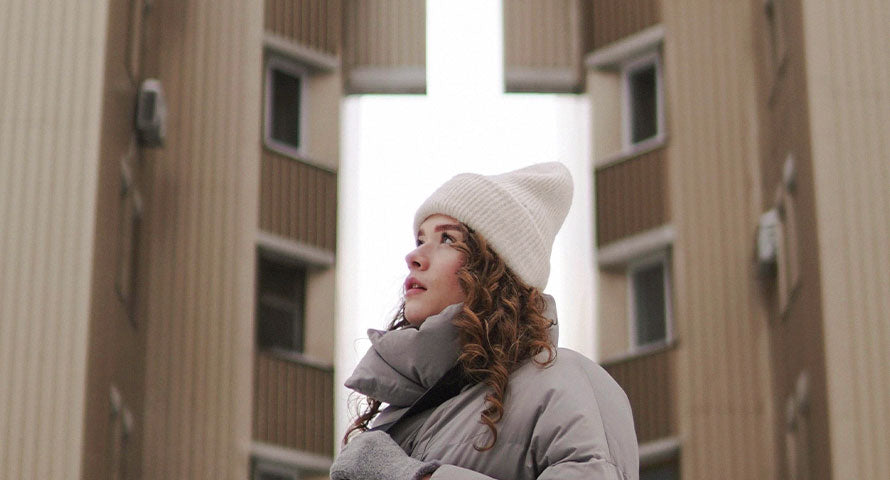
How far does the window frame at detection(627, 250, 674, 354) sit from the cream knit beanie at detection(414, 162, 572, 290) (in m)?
4.15

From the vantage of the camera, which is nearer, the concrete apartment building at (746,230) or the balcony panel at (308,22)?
the concrete apartment building at (746,230)

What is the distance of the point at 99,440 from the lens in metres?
5.39

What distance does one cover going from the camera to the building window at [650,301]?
6406 mm

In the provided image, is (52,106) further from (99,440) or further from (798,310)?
(798,310)

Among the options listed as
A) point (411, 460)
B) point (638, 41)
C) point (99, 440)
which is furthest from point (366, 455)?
point (638, 41)

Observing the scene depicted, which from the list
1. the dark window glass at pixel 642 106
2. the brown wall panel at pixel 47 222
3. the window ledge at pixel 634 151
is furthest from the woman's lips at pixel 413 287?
the dark window glass at pixel 642 106

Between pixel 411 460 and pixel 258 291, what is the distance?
14.7 feet

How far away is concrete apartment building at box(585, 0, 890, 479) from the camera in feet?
18.4

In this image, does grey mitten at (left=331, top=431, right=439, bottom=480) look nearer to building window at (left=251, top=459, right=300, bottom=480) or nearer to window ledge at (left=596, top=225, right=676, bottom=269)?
building window at (left=251, top=459, right=300, bottom=480)

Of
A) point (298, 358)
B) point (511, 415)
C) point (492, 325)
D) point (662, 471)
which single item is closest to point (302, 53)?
point (298, 358)

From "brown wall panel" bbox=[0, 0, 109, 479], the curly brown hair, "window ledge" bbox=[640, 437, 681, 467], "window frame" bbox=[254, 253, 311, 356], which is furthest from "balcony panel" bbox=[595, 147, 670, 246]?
the curly brown hair

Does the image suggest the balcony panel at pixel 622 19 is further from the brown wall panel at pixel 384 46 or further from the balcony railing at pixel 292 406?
the balcony railing at pixel 292 406

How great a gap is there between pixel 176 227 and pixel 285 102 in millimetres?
743

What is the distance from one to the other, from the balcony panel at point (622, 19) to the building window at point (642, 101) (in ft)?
0.41
